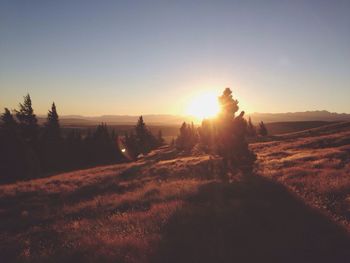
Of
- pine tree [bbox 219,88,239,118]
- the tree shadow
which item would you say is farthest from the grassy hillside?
pine tree [bbox 219,88,239,118]

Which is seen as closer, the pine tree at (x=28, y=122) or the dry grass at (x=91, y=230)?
the dry grass at (x=91, y=230)

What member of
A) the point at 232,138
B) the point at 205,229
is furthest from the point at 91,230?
the point at 232,138

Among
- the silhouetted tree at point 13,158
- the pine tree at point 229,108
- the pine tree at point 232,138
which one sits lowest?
the silhouetted tree at point 13,158

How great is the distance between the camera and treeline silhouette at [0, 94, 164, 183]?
1599 inches

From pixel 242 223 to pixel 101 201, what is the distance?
920 cm

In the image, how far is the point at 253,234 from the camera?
27.5 feet

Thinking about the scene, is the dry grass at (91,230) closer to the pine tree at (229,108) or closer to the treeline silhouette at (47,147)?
the pine tree at (229,108)

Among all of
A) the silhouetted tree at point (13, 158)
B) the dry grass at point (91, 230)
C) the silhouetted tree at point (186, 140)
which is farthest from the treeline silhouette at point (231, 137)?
the silhouetted tree at point (186, 140)

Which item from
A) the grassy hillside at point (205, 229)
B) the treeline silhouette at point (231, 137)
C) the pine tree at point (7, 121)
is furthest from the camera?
the pine tree at point (7, 121)

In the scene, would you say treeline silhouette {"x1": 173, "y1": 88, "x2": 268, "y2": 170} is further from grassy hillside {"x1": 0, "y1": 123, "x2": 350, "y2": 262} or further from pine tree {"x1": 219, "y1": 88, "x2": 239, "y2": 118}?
grassy hillside {"x1": 0, "y1": 123, "x2": 350, "y2": 262}

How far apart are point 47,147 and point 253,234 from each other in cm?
5289

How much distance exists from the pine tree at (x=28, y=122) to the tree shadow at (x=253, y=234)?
4745cm

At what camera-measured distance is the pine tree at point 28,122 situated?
5103 cm

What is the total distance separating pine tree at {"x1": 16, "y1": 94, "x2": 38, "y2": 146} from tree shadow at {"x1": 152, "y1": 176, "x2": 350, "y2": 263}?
156 feet
